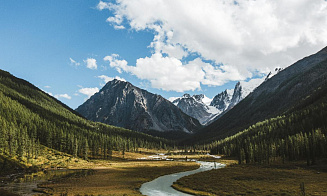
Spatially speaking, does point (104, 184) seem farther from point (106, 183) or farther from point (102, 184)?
point (106, 183)

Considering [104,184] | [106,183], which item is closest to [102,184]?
[104,184]

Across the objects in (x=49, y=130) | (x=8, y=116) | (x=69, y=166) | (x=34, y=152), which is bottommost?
(x=69, y=166)

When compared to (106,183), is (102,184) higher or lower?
higher

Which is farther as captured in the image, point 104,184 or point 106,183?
point 106,183

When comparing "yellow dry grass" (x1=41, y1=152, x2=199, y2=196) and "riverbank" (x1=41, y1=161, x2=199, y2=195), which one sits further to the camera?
"yellow dry grass" (x1=41, y1=152, x2=199, y2=196)

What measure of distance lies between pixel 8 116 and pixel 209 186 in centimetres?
14817

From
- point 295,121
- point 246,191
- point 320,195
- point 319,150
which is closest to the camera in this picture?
point 320,195

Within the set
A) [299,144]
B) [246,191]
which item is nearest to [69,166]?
[246,191]

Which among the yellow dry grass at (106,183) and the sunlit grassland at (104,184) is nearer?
the sunlit grassland at (104,184)

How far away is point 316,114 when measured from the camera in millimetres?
168500

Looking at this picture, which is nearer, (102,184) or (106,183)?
(102,184)

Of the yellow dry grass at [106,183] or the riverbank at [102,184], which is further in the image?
the yellow dry grass at [106,183]

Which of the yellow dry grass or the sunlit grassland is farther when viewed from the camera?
the yellow dry grass

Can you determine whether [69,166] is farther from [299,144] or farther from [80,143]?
[299,144]
